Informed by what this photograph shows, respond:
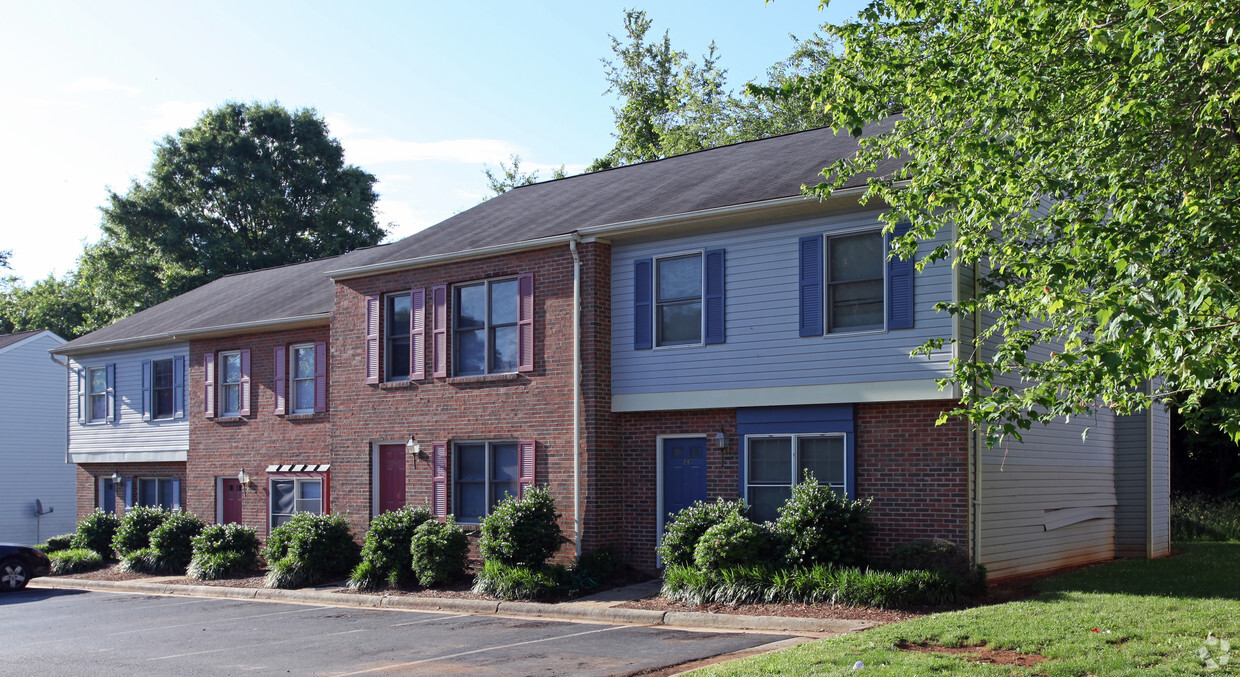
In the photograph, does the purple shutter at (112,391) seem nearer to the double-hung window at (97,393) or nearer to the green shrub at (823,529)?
the double-hung window at (97,393)

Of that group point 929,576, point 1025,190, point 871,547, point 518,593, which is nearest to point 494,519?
point 518,593

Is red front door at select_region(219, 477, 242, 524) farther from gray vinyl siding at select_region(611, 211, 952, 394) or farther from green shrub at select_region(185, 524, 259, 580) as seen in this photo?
gray vinyl siding at select_region(611, 211, 952, 394)

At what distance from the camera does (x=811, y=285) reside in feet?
52.6

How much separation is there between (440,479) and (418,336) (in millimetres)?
2652

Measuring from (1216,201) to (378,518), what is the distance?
14.3m

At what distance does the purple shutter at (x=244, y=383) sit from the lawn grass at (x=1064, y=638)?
694 inches

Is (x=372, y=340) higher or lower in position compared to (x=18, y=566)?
higher

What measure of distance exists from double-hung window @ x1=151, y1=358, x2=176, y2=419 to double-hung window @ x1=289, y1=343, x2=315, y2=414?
15.4 feet

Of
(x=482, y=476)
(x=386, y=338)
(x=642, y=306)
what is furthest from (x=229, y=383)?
(x=642, y=306)

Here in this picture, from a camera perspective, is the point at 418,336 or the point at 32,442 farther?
the point at 32,442

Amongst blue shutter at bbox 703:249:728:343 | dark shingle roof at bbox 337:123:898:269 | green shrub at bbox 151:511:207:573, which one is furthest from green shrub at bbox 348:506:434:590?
green shrub at bbox 151:511:207:573

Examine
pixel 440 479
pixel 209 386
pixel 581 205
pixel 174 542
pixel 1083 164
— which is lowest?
pixel 174 542

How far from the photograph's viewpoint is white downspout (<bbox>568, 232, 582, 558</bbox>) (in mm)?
17938

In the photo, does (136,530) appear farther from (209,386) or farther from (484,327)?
(484,327)
